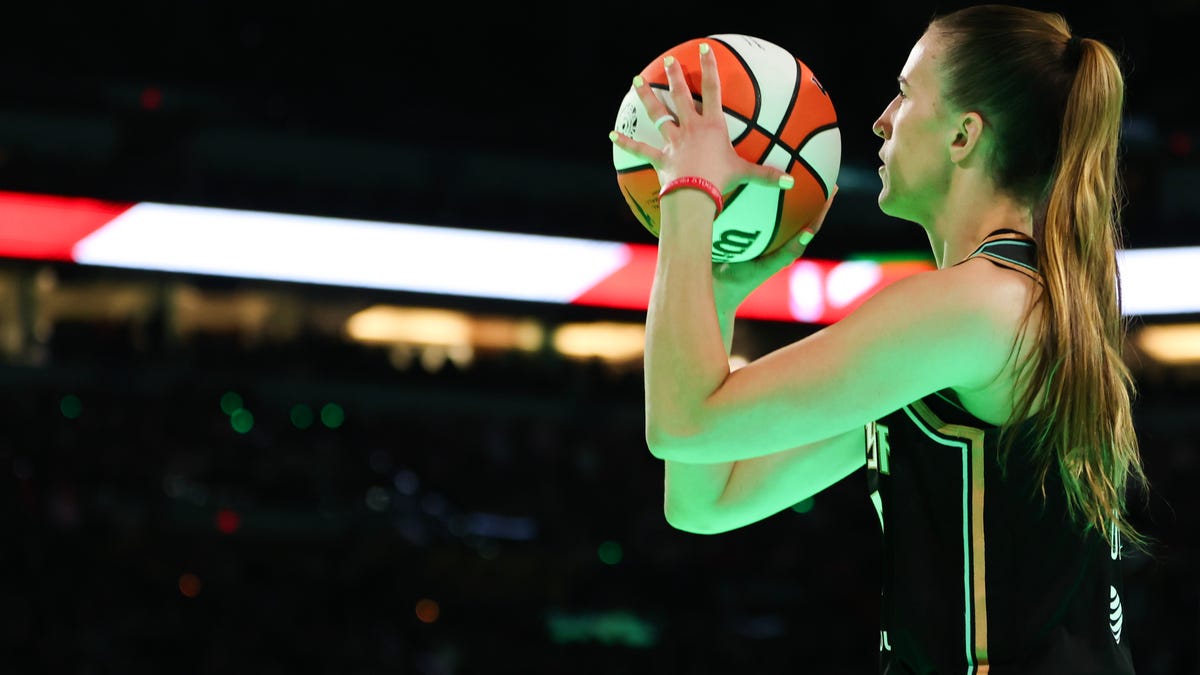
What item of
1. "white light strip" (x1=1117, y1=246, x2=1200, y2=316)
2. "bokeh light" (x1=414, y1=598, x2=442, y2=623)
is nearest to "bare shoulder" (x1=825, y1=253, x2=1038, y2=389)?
"bokeh light" (x1=414, y1=598, x2=442, y2=623)

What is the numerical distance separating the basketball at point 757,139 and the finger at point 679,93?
6 cm

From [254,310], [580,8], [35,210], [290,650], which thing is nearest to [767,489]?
[290,650]

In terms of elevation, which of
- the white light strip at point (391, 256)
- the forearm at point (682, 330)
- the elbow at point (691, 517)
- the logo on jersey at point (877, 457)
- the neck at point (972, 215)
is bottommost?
the elbow at point (691, 517)

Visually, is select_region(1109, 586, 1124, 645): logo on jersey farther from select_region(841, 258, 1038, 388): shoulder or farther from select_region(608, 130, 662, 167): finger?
select_region(608, 130, 662, 167): finger

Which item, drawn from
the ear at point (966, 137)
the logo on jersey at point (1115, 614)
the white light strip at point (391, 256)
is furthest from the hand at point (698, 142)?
the white light strip at point (391, 256)

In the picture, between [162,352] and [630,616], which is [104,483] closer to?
[162,352]

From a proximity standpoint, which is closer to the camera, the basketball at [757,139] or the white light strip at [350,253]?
the basketball at [757,139]

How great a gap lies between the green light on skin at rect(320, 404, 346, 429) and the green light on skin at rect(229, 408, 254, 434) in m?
0.97

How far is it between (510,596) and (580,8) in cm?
584

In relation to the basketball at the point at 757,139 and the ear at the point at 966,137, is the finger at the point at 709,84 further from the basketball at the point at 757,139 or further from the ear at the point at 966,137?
the ear at the point at 966,137

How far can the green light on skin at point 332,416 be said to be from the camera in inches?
539

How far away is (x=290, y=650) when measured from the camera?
32.7 ft

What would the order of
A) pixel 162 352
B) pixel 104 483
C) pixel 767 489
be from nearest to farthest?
pixel 767 489 < pixel 104 483 < pixel 162 352

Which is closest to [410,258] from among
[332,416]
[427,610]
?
[332,416]
